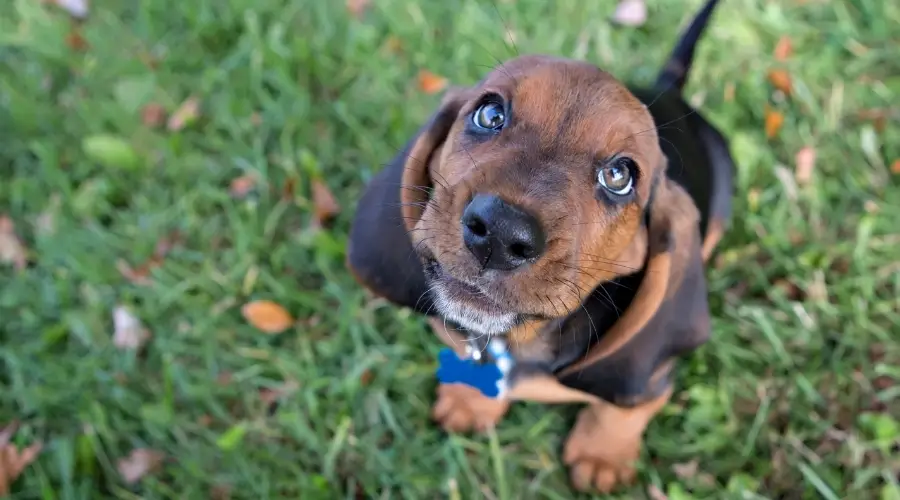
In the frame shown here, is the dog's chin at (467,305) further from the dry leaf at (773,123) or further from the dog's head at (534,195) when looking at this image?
the dry leaf at (773,123)

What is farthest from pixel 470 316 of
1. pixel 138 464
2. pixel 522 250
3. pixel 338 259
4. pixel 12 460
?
pixel 12 460

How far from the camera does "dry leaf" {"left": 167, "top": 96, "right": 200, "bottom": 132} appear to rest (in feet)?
12.9

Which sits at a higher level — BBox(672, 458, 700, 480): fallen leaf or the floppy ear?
the floppy ear

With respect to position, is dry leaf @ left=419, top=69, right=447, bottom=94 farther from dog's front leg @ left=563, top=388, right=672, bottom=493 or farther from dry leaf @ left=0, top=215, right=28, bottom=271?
dry leaf @ left=0, top=215, right=28, bottom=271

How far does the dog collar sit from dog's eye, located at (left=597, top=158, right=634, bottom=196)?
2.14ft

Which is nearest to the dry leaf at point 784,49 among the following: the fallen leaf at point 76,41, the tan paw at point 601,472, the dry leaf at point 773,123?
the dry leaf at point 773,123

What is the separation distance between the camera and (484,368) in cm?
250

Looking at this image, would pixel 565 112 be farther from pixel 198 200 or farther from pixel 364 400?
pixel 198 200

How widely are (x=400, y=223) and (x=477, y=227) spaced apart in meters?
0.65

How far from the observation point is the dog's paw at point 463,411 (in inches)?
120

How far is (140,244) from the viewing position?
3598 mm

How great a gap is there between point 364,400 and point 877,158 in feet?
9.02

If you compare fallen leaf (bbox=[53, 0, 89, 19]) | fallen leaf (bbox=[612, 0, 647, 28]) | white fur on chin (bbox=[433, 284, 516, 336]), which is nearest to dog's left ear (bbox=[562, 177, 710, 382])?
white fur on chin (bbox=[433, 284, 516, 336])

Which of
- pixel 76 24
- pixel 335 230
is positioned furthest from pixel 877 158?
pixel 76 24
